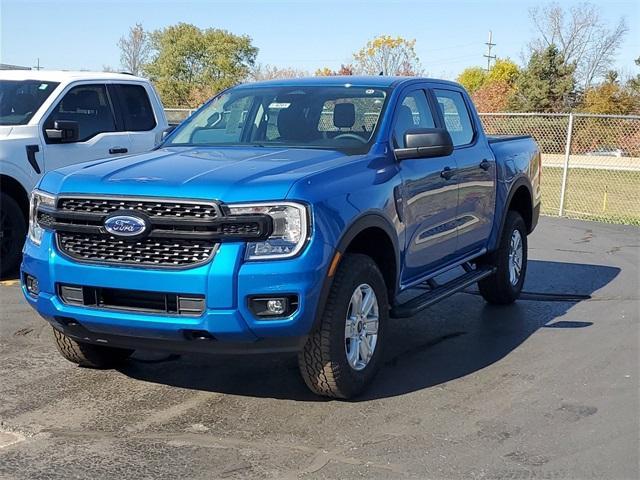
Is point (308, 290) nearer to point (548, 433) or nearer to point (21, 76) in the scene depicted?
point (548, 433)

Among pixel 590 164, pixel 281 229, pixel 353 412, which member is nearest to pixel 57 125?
pixel 281 229

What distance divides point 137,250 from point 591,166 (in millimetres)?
15520

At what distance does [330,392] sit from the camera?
4684mm

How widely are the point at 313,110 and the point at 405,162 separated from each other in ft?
2.70

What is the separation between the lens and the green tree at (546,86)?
45688 millimetres

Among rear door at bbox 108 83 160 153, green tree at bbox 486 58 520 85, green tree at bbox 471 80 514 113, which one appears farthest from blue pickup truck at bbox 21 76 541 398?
green tree at bbox 486 58 520 85

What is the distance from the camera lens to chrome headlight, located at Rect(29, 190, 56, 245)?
4.63 metres

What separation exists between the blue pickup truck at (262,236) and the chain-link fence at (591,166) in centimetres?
1016

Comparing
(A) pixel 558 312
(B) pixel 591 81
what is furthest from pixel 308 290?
(B) pixel 591 81

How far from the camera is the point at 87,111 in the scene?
8.89m

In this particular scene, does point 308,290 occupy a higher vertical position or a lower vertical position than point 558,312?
higher

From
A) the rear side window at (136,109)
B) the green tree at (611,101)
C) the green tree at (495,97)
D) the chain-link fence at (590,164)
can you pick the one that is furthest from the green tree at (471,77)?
the rear side window at (136,109)

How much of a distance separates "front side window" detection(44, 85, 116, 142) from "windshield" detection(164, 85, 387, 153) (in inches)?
116

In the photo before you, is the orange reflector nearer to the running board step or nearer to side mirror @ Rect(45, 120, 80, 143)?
the running board step
